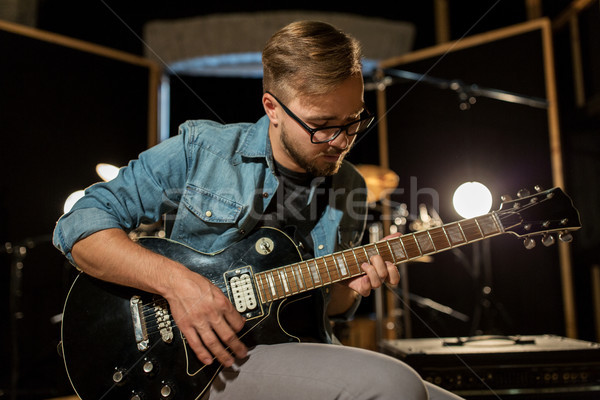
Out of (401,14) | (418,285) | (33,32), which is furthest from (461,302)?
(33,32)

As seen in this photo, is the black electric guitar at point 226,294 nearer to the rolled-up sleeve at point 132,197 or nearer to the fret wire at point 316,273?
the fret wire at point 316,273

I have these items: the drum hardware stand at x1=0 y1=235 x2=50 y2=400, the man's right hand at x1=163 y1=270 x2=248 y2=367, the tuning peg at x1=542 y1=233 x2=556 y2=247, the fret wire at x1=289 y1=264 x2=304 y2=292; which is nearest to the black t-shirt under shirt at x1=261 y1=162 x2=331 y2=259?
the fret wire at x1=289 y1=264 x2=304 y2=292

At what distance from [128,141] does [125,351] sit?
3572mm

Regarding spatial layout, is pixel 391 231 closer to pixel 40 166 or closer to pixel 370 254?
pixel 370 254

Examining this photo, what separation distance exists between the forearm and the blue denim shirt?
42mm

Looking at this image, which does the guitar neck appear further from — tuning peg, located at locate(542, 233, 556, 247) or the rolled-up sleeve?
the rolled-up sleeve

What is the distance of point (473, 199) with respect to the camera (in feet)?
10.6

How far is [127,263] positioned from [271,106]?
81 centimetres

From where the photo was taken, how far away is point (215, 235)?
70.1 inches

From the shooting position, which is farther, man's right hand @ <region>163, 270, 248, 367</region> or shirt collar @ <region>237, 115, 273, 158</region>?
shirt collar @ <region>237, 115, 273, 158</region>

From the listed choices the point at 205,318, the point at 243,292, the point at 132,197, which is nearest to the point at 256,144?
the point at 132,197

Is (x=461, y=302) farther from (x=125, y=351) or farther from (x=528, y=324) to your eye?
(x=125, y=351)

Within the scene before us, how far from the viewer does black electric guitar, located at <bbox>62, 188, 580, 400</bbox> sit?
146 centimetres

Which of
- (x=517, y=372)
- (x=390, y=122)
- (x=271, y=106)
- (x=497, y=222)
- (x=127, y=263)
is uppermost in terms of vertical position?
(x=390, y=122)
